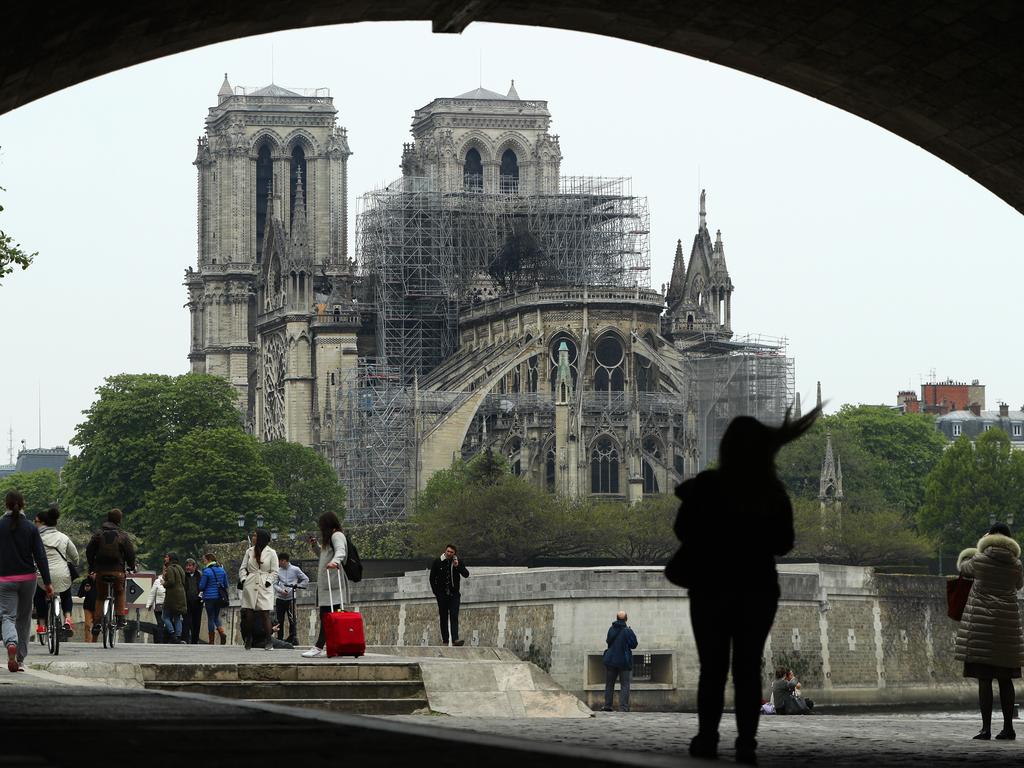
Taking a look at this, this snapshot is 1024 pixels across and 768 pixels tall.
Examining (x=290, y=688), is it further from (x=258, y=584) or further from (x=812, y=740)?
(x=258, y=584)

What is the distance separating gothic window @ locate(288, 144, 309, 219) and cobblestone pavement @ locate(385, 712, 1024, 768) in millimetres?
95816

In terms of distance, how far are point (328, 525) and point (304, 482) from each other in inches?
2862

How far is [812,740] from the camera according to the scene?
12602mm

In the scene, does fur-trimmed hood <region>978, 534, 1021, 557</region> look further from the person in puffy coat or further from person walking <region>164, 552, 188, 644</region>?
person walking <region>164, 552, 188, 644</region>

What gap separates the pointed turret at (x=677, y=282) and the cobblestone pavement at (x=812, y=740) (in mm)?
89470

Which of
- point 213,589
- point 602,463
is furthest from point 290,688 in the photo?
point 602,463

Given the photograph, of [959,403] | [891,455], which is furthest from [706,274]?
[959,403]

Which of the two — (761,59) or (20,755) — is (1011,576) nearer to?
(761,59)

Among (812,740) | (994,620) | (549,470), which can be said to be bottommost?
(812,740)

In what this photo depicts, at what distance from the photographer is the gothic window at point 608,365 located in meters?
91.9

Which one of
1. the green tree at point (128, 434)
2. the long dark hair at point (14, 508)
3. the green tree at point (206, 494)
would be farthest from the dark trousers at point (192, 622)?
the green tree at point (128, 434)

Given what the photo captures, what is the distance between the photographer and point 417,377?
313ft

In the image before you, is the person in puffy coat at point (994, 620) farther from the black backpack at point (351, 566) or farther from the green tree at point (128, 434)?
the green tree at point (128, 434)

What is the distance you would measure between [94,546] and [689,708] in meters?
24.8
